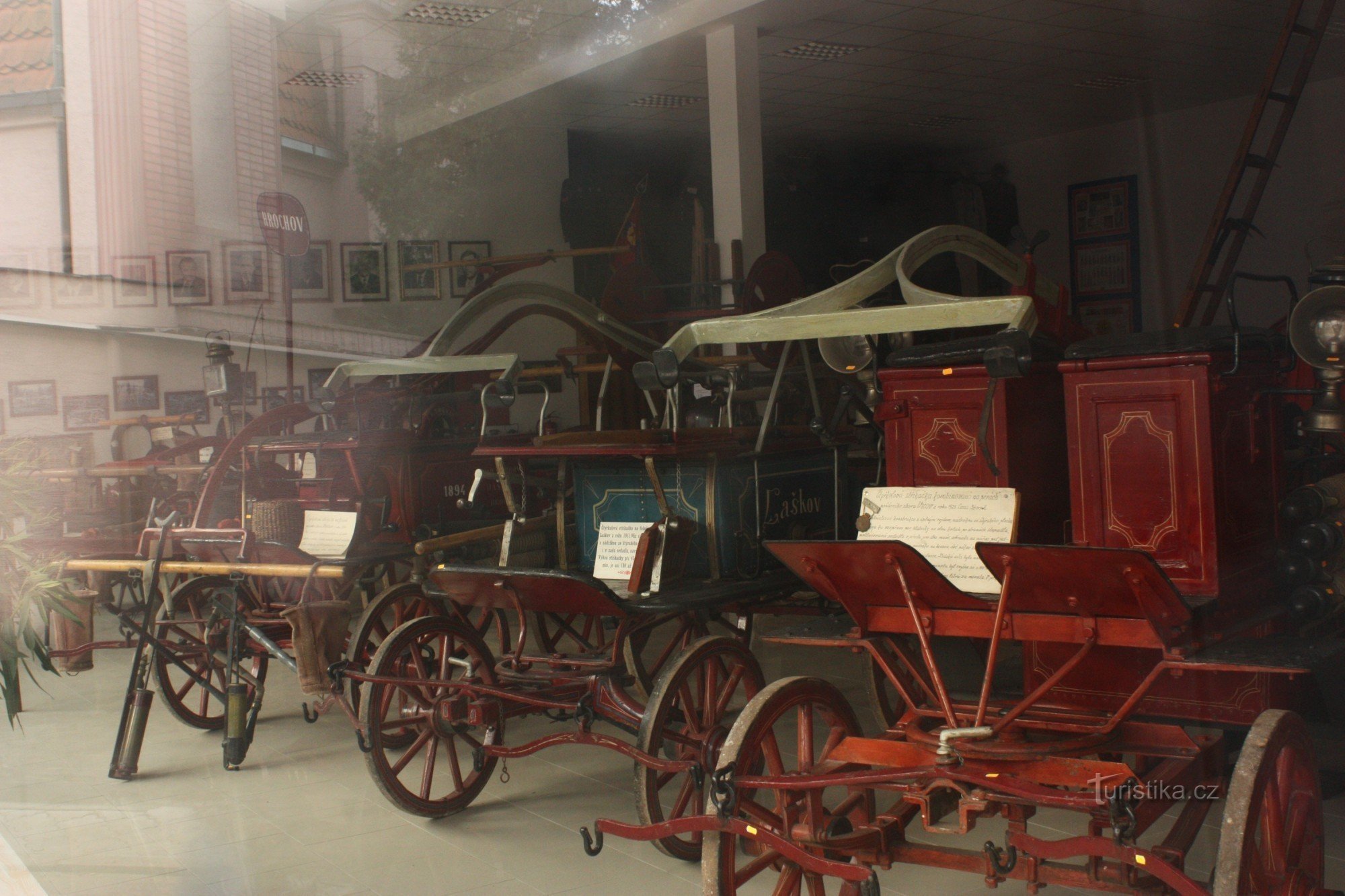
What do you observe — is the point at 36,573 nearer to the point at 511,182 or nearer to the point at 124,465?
the point at 124,465

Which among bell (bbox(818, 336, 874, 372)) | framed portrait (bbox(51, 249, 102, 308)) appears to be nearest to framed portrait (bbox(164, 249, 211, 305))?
framed portrait (bbox(51, 249, 102, 308))

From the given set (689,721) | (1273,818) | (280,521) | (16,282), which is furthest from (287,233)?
(1273,818)

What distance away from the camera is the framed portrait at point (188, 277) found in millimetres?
2451

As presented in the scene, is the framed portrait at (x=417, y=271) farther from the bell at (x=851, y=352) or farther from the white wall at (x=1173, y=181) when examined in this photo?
the white wall at (x=1173, y=181)

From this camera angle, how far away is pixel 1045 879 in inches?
70.3

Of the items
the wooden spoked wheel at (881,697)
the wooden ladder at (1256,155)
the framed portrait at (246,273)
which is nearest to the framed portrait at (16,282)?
the framed portrait at (246,273)

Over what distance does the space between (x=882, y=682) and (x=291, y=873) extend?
171 centimetres

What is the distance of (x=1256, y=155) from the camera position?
239 cm

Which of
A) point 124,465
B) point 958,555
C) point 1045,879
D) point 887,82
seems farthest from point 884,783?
point 887,82

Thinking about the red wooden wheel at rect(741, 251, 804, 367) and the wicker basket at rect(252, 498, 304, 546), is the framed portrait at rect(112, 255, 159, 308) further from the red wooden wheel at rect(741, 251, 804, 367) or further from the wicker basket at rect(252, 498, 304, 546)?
the red wooden wheel at rect(741, 251, 804, 367)

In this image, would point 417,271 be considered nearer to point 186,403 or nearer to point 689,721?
point 186,403

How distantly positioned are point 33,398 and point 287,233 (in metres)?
0.63

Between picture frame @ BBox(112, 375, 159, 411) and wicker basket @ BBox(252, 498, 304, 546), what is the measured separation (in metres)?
0.86

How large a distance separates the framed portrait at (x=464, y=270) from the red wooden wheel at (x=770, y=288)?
2.64 feet
